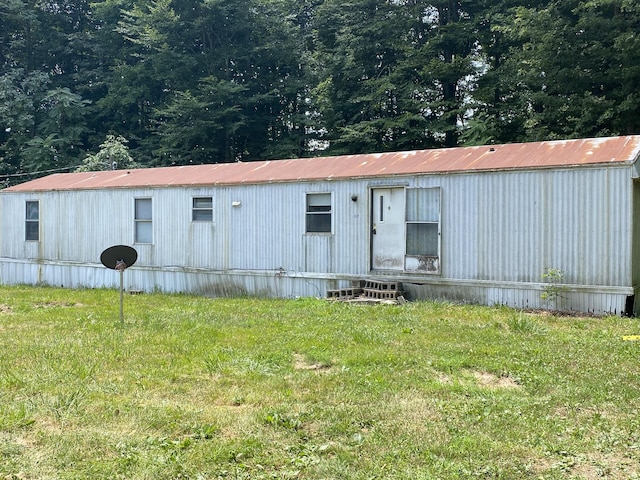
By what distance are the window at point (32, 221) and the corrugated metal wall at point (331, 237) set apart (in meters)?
0.17

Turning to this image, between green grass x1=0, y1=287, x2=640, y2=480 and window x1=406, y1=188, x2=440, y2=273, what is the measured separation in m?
2.52

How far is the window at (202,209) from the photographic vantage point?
540 inches

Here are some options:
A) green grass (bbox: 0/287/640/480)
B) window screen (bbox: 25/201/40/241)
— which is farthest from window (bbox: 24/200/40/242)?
green grass (bbox: 0/287/640/480)

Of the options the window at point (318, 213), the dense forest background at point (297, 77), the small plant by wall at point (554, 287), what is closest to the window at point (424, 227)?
the window at point (318, 213)

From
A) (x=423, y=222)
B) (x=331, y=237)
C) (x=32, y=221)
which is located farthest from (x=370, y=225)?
(x=32, y=221)

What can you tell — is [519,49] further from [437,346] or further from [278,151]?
[437,346]

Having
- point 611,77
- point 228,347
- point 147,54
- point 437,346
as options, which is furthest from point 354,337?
point 147,54

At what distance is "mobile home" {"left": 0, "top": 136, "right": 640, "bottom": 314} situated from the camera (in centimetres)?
958

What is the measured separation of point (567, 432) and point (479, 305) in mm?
6350

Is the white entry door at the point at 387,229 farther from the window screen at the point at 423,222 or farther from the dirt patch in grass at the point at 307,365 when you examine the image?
the dirt patch in grass at the point at 307,365

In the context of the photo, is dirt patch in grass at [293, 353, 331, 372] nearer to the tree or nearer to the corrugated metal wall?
the corrugated metal wall

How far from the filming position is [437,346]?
6938mm

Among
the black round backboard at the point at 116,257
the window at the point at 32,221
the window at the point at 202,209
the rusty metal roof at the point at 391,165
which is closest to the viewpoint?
the black round backboard at the point at 116,257

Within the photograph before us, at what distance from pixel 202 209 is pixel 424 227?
17.1 feet
